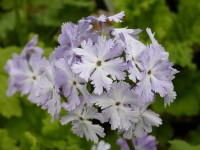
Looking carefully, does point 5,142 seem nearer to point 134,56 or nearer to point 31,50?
point 31,50

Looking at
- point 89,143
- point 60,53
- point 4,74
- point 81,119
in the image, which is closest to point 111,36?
point 60,53

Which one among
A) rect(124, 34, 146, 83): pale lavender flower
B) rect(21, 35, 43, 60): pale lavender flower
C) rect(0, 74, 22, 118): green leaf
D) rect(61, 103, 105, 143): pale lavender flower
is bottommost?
rect(61, 103, 105, 143): pale lavender flower

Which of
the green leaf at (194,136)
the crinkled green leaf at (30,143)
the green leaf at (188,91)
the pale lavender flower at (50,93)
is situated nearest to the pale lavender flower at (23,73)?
the crinkled green leaf at (30,143)

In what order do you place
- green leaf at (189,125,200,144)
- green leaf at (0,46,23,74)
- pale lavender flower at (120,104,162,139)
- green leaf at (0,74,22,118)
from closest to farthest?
pale lavender flower at (120,104,162,139) → green leaf at (0,74,22,118) → green leaf at (189,125,200,144) → green leaf at (0,46,23,74)

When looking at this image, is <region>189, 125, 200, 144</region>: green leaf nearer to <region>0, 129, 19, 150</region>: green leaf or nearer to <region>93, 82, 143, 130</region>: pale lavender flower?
<region>0, 129, 19, 150</region>: green leaf

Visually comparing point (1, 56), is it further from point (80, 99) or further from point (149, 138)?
point (80, 99)

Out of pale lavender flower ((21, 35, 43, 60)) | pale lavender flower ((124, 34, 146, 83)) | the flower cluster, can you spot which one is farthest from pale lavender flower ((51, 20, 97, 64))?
pale lavender flower ((21, 35, 43, 60))

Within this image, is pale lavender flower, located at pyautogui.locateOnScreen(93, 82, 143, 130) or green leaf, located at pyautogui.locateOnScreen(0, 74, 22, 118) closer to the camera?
pale lavender flower, located at pyautogui.locateOnScreen(93, 82, 143, 130)

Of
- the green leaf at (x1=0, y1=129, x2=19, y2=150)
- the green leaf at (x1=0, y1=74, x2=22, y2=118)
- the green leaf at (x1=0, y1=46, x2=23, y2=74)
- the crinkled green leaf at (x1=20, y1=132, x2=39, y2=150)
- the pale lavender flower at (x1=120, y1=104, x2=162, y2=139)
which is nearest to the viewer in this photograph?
the pale lavender flower at (x1=120, y1=104, x2=162, y2=139)
